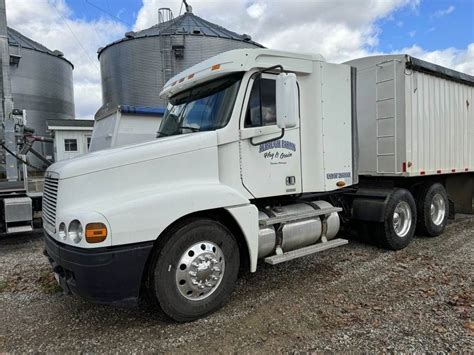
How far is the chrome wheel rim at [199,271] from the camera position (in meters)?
3.44

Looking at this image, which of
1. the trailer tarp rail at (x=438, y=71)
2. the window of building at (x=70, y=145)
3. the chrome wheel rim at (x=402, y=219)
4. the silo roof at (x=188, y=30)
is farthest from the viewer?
the silo roof at (x=188, y=30)

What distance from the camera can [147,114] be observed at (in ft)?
26.1

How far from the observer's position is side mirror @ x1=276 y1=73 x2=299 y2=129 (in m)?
3.73

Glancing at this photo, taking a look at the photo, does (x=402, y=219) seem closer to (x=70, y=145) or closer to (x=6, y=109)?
(x=6, y=109)

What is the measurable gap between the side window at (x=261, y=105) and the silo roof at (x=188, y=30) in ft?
68.0

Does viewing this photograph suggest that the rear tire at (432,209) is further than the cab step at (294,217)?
Yes

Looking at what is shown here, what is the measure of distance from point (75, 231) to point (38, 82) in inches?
1123

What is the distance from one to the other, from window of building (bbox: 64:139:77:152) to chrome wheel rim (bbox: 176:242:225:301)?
785 inches

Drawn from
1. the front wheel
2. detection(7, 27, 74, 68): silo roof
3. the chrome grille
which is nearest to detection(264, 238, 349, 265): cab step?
the front wheel

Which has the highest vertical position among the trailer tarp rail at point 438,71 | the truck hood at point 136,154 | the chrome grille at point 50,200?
the trailer tarp rail at point 438,71

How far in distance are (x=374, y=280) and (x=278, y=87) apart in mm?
2817

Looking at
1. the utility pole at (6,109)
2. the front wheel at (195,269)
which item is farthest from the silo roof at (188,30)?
the front wheel at (195,269)

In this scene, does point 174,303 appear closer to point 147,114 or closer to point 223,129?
point 223,129

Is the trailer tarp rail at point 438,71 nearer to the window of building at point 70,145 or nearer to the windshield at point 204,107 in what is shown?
the windshield at point 204,107
